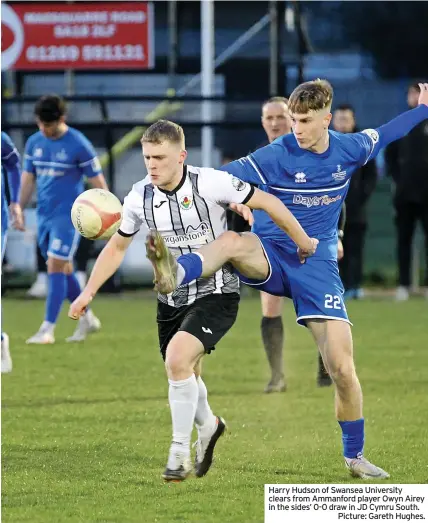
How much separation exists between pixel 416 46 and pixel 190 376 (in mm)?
24147

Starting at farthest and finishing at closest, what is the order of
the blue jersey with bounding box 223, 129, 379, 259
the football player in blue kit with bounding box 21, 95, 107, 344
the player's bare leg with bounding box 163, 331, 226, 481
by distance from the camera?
1. the football player in blue kit with bounding box 21, 95, 107, 344
2. the blue jersey with bounding box 223, 129, 379, 259
3. the player's bare leg with bounding box 163, 331, 226, 481

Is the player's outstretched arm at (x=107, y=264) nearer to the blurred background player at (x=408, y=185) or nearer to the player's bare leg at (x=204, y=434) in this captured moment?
the player's bare leg at (x=204, y=434)

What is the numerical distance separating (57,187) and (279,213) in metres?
6.23

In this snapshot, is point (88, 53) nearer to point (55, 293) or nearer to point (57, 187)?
point (57, 187)

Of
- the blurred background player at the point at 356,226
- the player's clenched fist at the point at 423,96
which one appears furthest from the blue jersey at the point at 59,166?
the player's clenched fist at the point at 423,96

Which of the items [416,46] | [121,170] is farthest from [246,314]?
[416,46]

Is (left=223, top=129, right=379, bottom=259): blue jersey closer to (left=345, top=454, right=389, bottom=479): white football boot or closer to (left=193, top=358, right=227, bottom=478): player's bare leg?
(left=193, top=358, right=227, bottom=478): player's bare leg

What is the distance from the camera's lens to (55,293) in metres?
12.3

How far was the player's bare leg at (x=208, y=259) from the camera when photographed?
5941 millimetres

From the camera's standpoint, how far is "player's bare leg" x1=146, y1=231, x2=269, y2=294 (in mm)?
5941

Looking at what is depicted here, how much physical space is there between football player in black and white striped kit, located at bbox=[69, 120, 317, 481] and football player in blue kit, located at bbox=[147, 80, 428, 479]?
0.57 feet

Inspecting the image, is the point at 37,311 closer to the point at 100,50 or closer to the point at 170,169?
the point at 100,50

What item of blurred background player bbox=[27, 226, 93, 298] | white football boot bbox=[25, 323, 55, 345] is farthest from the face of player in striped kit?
blurred background player bbox=[27, 226, 93, 298]

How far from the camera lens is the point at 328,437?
7613 mm
